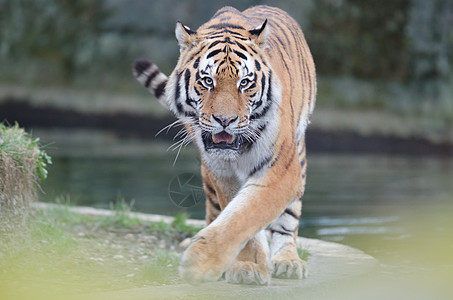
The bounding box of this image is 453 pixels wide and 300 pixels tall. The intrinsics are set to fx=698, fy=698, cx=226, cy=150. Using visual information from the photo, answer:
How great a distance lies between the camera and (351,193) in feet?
31.0

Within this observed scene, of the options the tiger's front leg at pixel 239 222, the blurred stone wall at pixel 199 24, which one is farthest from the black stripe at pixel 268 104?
the blurred stone wall at pixel 199 24

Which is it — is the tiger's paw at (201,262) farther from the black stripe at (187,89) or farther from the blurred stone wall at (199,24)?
the blurred stone wall at (199,24)

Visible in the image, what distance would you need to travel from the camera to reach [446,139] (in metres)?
15.2

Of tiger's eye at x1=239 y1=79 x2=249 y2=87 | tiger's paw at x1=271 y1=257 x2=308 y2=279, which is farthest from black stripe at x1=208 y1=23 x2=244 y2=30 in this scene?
tiger's paw at x1=271 y1=257 x2=308 y2=279

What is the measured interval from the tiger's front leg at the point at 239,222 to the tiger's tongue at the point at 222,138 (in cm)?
29

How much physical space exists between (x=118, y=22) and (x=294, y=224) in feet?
43.5

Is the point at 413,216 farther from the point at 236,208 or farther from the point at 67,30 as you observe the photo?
the point at 67,30

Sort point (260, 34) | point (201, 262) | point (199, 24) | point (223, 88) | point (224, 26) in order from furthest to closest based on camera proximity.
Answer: point (199, 24) → point (224, 26) → point (260, 34) → point (223, 88) → point (201, 262)

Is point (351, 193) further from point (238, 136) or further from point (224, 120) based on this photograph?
point (224, 120)

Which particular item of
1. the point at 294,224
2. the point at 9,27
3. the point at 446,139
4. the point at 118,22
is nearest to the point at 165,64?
the point at 118,22

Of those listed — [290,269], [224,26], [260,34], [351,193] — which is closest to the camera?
[260,34]

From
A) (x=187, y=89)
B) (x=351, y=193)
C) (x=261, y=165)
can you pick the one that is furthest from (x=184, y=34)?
(x=351, y=193)

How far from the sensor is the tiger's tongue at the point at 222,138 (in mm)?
3526

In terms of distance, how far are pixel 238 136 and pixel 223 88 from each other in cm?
26
